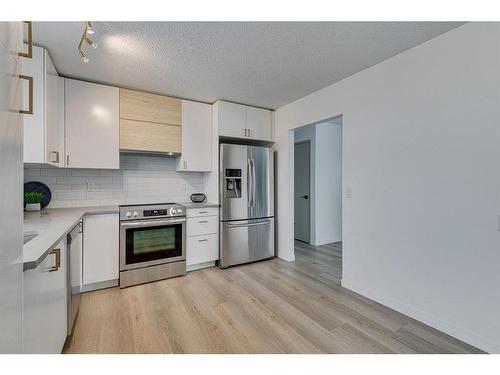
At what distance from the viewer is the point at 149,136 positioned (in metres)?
2.93

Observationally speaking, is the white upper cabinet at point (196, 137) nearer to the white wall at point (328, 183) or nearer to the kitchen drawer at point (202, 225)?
the kitchen drawer at point (202, 225)

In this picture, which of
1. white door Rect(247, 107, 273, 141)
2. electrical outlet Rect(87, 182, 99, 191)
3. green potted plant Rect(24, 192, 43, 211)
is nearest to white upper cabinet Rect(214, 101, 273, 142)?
white door Rect(247, 107, 273, 141)

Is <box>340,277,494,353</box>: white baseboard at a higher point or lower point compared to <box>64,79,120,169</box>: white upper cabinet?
lower

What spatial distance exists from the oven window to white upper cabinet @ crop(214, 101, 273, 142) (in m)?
1.50

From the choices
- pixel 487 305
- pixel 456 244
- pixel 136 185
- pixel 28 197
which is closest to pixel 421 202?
pixel 456 244

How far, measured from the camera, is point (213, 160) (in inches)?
132

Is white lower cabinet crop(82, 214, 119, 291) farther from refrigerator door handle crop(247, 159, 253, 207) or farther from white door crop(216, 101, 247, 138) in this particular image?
white door crop(216, 101, 247, 138)

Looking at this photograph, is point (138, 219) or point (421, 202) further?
point (138, 219)

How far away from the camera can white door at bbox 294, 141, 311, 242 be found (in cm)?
445

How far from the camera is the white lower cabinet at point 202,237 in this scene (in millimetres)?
3016

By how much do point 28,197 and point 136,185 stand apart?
1.08 meters

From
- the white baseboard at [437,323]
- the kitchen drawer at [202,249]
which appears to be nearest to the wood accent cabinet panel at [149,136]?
the kitchen drawer at [202,249]

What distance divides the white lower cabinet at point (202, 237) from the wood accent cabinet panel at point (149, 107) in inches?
49.6
